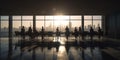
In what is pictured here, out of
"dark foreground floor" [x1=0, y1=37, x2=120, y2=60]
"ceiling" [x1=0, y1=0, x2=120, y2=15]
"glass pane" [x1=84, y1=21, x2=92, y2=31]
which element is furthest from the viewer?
"glass pane" [x1=84, y1=21, x2=92, y2=31]

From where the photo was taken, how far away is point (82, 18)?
26.9m

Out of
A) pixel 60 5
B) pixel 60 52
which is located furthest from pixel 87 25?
pixel 60 52

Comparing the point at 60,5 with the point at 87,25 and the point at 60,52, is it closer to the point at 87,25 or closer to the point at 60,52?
the point at 60,52

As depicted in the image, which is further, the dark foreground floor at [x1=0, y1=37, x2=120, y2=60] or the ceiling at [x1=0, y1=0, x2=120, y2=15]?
the ceiling at [x1=0, y1=0, x2=120, y2=15]

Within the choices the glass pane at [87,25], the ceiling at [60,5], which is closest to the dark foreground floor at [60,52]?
the ceiling at [60,5]

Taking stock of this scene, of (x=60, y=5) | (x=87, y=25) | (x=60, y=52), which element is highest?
(x=60, y=5)

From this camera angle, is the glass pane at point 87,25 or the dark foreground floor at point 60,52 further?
the glass pane at point 87,25

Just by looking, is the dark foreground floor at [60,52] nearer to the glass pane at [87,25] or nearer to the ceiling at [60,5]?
the ceiling at [60,5]

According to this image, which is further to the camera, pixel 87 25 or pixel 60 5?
pixel 87 25

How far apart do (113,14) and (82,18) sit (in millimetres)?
3798

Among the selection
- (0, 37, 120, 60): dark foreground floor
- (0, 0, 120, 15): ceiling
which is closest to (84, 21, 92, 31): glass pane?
(0, 0, 120, 15): ceiling

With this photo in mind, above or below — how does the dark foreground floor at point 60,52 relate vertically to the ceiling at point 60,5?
below

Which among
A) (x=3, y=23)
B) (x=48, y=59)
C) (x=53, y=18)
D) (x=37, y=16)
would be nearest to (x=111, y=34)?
(x=53, y=18)

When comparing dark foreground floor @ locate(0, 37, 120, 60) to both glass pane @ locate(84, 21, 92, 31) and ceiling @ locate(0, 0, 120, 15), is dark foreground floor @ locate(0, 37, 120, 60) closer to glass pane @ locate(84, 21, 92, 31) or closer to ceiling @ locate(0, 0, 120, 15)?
ceiling @ locate(0, 0, 120, 15)
